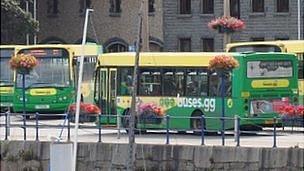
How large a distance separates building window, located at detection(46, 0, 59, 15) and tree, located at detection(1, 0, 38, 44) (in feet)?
4.36

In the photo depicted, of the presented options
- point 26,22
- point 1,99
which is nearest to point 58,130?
point 1,99

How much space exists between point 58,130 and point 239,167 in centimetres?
841

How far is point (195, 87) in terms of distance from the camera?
32.1 meters

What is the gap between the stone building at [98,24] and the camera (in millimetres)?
59094

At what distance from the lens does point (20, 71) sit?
3900 cm

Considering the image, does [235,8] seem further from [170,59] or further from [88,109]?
[88,109]

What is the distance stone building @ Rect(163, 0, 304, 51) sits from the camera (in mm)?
58406

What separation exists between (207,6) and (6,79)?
17723 mm

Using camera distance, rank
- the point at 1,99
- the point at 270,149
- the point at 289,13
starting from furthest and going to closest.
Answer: the point at 289,13
the point at 1,99
the point at 270,149

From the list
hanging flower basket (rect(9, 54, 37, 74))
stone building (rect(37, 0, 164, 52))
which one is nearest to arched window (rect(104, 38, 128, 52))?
stone building (rect(37, 0, 164, 52))

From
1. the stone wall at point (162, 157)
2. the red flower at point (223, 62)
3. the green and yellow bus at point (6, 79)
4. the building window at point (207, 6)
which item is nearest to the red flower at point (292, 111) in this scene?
the red flower at point (223, 62)

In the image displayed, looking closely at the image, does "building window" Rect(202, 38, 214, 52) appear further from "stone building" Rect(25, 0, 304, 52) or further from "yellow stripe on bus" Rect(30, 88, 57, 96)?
"yellow stripe on bus" Rect(30, 88, 57, 96)

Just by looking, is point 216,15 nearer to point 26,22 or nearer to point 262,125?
point 26,22

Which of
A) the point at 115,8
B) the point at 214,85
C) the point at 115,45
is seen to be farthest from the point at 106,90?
the point at 115,45
